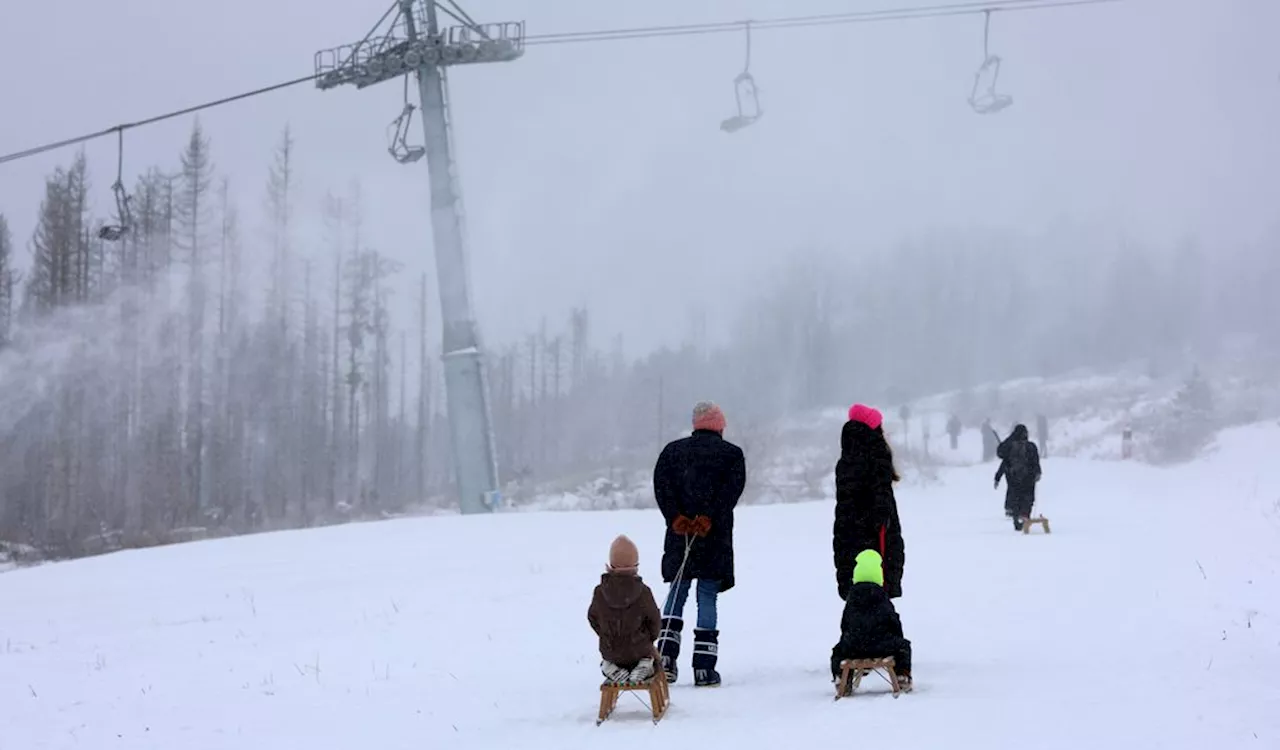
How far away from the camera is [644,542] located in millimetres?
20609

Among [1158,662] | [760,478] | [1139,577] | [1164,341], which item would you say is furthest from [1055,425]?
[1158,662]

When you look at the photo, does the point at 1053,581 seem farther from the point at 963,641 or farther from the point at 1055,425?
the point at 1055,425

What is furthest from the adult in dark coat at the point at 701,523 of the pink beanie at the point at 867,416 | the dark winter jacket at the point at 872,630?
the dark winter jacket at the point at 872,630

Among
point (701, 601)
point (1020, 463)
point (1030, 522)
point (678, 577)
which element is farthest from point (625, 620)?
point (1020, 463)

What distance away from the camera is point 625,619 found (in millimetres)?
7844

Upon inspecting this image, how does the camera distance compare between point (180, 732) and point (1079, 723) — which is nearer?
point (1079, 723)

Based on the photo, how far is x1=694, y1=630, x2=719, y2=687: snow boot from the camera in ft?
29.0

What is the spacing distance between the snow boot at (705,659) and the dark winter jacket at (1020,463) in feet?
40.1

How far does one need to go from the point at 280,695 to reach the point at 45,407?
52.5 meters

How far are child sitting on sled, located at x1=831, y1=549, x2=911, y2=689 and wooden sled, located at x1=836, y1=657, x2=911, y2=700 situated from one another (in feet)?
0.16

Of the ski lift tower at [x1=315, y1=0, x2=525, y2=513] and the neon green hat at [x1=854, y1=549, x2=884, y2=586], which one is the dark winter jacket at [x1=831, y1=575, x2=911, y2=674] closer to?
the neon green hat at [x1=854, y1=549, x2=884, y2=586]

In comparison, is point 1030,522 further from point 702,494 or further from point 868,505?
point 702,494

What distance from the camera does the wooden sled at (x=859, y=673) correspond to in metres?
7.80

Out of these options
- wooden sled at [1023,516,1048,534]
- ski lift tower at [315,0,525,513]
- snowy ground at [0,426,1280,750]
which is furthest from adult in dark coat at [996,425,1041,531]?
ski lift tower at [315,0,525,513]
